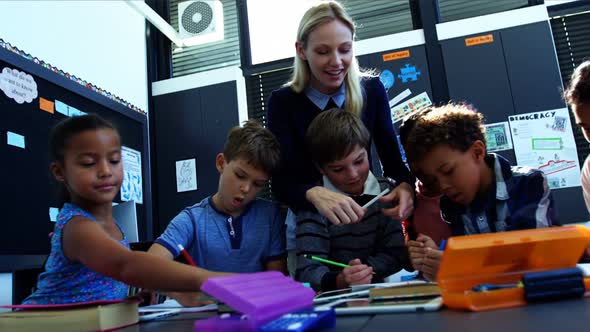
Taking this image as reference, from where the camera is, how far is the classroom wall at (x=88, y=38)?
2170mm

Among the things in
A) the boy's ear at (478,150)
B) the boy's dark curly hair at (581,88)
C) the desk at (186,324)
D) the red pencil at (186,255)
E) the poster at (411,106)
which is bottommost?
the desk at (186,324)

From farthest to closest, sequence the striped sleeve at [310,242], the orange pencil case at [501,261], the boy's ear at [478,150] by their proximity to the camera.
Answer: the boy's ear at [478,150], the striped sleeve at [310,242], the orange pencil case at [501,261]

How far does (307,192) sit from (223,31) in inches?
102

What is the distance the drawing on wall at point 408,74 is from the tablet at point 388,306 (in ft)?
7.54

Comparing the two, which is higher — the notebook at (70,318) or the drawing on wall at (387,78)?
the drawing on wall at (387,78)

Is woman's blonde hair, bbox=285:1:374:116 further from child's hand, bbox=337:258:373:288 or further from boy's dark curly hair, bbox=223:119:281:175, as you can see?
child's hand, bbox=337:258:373:288

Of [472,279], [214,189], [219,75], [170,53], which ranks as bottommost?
[472,279]

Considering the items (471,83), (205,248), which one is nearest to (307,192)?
(205,248)

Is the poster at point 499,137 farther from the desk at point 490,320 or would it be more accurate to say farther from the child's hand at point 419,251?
the desk at point 490,320

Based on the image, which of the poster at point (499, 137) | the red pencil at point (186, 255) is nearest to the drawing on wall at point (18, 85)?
the red pencil at point (186, 255)

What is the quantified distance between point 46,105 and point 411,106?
1937 mm

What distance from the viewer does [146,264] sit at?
0.60 meters

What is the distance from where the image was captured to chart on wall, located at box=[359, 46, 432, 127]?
105 inches

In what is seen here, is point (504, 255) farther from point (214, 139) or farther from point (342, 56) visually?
point (214, 139)
